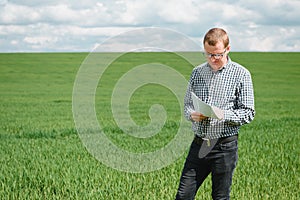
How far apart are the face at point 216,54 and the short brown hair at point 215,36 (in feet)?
0.09

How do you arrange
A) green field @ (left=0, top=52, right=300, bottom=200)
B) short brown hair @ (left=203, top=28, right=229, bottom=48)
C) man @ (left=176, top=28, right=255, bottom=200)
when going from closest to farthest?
short brown hair @ (left=203, top=28, right=229, bottom=48), man @ (left=176, top=28, right=255, bottom=200), green field @ (left=0, top=52, right=300, bottom=200)

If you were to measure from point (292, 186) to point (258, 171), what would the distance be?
831 millimetres

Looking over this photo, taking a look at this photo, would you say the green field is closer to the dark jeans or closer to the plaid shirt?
the dark jeans

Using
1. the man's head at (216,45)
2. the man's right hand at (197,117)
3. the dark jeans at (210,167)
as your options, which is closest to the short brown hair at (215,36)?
the man's head at (216,45)

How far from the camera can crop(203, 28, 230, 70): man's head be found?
12.6 feet

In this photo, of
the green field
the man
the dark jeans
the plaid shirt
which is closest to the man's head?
the man

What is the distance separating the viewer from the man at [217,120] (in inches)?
155

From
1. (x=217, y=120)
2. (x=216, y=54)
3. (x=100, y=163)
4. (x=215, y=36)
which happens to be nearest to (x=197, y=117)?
(x=217, y=120)

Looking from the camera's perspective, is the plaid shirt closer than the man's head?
No

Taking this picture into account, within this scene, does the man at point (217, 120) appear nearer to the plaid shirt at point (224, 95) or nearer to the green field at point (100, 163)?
the plaid shirt at point (224, 95)

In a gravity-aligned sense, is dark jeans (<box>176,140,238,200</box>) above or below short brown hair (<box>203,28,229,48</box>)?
below

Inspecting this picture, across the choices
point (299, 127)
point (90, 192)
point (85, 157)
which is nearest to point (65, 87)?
point (299, 127)

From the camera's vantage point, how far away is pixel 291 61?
146 feet

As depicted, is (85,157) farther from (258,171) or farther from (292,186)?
(292,186)
